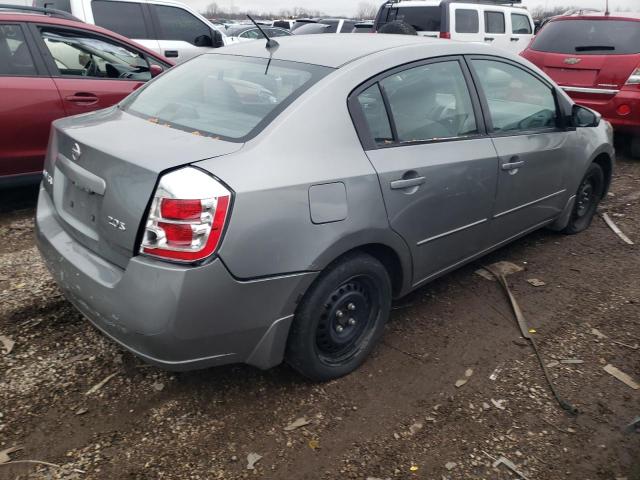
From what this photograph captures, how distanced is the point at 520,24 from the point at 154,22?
29.4 feet

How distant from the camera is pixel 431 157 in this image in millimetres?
2895

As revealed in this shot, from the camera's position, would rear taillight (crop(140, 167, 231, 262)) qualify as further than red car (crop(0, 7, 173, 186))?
No

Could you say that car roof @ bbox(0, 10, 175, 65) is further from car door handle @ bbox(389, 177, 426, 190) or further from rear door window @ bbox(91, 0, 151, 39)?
car door handle @ bbox(389, 177, 426, 190)

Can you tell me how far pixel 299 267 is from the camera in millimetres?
2324

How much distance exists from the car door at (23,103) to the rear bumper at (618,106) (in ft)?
18.8

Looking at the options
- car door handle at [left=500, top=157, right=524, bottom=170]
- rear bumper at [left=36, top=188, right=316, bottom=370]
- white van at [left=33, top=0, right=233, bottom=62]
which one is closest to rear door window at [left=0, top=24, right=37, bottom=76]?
rear bumper at [left=36, top=188, right=316, bottom=370]

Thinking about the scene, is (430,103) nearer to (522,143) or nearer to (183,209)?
(522,143)

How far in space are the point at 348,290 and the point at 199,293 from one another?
2.76 ft

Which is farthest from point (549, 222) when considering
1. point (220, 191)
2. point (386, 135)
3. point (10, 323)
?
point (10, 323)

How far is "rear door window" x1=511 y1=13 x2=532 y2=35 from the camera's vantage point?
12906 millimetres

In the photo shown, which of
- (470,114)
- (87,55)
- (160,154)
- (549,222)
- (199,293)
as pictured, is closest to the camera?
(199,293)

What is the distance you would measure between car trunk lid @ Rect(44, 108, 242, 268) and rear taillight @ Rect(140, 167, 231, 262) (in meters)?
0.09

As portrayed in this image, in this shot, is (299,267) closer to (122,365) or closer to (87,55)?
(122,365)

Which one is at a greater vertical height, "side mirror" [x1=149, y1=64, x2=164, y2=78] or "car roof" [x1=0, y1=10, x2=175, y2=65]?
"car roof" [x1=0, y1=10, x2=175, y2=65]
